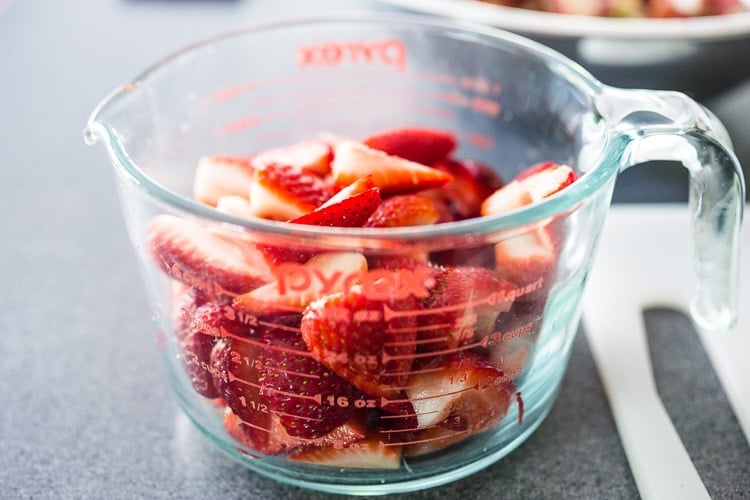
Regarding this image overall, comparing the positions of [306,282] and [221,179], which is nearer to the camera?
[306,282]

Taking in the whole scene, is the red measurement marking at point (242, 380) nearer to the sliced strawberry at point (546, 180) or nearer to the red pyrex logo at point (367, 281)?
the red pyrex logo at point (367, 281)

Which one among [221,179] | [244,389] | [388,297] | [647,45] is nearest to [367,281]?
[388,297]

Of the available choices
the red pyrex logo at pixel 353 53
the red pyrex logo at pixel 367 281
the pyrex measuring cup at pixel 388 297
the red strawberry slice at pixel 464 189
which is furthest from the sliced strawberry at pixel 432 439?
the red pyrex logo at pixel 353 53

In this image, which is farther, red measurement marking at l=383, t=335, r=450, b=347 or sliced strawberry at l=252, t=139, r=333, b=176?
sliced strawberry at l=252, t=139, r=333, b=176

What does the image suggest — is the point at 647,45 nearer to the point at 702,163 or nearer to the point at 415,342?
the point at 702,163

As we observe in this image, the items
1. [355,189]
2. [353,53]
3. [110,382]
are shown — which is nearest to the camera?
[355,189]

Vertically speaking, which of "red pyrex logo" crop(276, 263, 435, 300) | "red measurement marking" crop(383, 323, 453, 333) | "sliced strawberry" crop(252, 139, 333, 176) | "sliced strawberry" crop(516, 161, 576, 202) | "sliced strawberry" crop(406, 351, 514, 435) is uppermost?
"red pyrex logo" crop(276, 263, 435, 300)

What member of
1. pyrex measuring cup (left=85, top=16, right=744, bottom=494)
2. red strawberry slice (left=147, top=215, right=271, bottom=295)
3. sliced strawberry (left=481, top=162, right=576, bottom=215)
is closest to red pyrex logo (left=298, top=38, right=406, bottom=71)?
pyrex measuring cup (left=85, top=16, right=744, bottom=494)

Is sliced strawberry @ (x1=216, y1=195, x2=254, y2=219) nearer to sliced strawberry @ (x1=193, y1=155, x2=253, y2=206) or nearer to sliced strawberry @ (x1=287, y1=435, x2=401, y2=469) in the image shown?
sliced strawberry @ (x1=193, y1=155, x2=253, y2=206)
